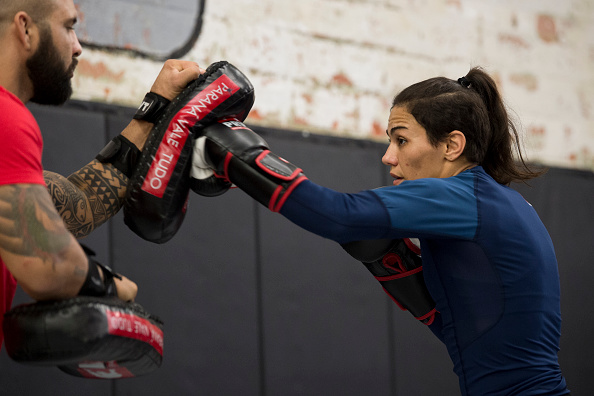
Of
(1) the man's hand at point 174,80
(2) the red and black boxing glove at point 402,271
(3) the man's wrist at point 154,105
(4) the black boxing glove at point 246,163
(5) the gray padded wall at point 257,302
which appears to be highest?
(1) the man's hand at point 174,80

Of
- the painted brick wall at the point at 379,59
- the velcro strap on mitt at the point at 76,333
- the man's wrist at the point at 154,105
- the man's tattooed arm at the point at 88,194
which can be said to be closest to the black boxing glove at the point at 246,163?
the man's wrist at the point at 154,105

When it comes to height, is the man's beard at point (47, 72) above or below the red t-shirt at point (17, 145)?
above

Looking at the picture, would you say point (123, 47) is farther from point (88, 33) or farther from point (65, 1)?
point (65, 1)

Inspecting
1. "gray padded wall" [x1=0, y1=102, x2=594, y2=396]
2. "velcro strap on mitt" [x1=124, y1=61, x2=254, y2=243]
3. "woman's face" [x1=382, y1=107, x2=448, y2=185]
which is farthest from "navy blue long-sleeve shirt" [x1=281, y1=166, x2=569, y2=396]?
"gray padded wall" [x1=0, y1=102, x2=594, y2=396]

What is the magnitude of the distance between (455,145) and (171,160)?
2.59 feet

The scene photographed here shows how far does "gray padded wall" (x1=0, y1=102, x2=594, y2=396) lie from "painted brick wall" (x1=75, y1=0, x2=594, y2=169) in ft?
0.72

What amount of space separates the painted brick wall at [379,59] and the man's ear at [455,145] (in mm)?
1997

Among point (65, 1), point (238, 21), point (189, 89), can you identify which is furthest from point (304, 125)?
point (65, 1)

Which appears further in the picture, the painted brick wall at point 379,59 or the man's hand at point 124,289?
the painted brick wall at point 379,59

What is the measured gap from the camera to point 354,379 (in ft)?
12.6

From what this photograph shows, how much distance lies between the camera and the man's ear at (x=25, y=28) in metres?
1.69

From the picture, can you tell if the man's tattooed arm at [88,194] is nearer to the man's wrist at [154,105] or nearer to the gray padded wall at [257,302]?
the man's wrist at [154,105]

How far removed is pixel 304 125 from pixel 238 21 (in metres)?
0.69

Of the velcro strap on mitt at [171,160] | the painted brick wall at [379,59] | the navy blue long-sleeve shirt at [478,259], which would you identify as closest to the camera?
the navy blue long-sleeve shirt at [478,259]
